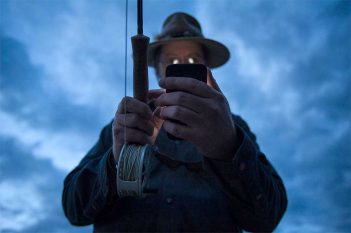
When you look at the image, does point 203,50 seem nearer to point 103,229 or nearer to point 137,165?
point 103,229

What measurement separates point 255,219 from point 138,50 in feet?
4.82

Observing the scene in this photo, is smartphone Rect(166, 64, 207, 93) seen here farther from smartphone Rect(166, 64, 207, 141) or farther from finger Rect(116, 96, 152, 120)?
finger Rect(116, 96, 152, 120)

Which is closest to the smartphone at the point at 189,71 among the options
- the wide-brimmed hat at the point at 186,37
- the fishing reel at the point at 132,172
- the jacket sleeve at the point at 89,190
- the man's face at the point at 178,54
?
the fishing reel at the point at 132,172

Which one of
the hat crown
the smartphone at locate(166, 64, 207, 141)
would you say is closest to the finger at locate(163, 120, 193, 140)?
the smartphone at locate(166, 64, 207, 141)

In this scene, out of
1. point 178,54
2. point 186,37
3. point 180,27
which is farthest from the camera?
point 180,27

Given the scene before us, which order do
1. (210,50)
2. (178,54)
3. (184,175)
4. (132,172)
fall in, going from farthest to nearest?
1. (210,50)
2. (178,54)
3. (184,175)
4. (132,172)

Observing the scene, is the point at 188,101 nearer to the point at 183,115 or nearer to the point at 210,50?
the point at 183,115

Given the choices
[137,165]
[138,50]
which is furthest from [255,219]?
[138,50]

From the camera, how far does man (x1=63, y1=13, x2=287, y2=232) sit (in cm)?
204

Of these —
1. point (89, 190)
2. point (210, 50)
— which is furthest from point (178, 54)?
point (89, 190)

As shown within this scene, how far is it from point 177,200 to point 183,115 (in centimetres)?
125

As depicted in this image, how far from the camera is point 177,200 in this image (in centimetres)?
305

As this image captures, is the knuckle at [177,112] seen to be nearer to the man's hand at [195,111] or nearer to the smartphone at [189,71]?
the man's hand at [195,111]

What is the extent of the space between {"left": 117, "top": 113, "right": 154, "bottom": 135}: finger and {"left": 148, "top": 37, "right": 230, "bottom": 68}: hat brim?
2.40 m
